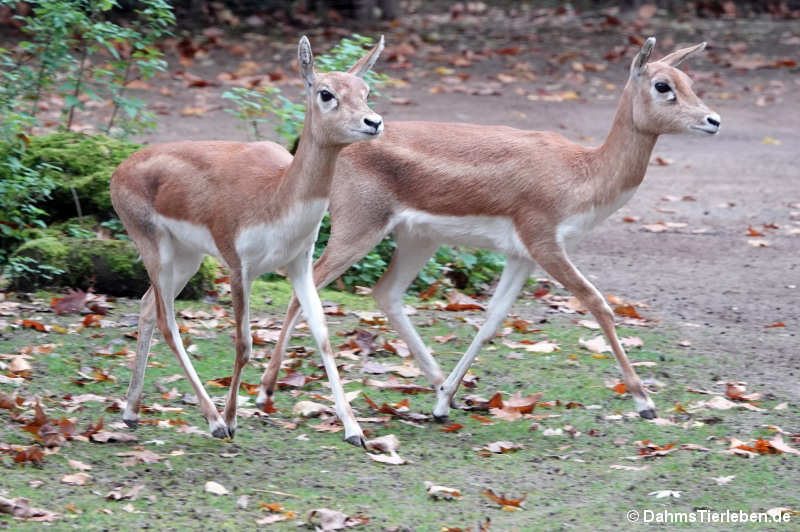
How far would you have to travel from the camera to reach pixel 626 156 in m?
6.62

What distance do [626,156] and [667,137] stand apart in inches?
344

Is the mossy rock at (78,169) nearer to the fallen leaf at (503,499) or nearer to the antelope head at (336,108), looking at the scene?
the antelope head at (336,108)

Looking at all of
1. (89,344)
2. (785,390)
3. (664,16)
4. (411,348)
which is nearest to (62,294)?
(89,344)

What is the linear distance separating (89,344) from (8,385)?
2.89ft

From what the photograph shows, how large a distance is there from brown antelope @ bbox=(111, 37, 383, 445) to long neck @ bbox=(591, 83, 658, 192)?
1.51 metres

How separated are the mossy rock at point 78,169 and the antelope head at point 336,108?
3411mm

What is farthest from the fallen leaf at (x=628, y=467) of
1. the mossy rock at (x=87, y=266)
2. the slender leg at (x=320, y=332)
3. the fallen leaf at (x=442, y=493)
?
the mossy rock at (x=87, y=266)

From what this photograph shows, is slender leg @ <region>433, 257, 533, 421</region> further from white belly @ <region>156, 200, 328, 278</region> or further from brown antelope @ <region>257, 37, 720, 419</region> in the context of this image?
white belly @ <region>156, 200, 328, 278</region>

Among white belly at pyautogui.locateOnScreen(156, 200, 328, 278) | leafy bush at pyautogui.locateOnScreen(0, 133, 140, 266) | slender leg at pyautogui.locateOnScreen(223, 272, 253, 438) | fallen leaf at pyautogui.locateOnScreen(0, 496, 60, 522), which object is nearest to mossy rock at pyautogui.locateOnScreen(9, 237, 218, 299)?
leafy bush at pyautogui.locateOnScreen(0, 133, 140, 266)

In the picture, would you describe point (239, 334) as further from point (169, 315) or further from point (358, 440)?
point (358, 440)

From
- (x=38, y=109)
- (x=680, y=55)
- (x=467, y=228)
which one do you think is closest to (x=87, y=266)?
(x=38, y=109)

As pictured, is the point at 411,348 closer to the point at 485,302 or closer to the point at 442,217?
the point at 442,217

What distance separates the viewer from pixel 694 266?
970 cm

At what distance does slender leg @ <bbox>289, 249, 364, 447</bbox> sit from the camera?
18.8 feet
